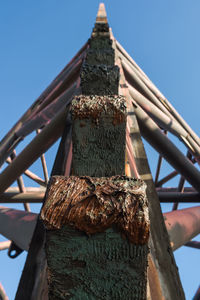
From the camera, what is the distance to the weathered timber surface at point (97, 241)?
1.06 m

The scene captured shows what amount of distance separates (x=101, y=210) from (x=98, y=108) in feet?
2.39

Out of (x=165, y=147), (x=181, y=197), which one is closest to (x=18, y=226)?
(x=165, y=147)

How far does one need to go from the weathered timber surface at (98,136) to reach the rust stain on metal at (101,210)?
41cm

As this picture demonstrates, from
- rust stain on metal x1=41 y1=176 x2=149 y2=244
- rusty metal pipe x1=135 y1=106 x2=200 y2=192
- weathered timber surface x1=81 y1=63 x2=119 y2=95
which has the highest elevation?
weathered timber surface x1=81 y1=63 x2=119 y2=95

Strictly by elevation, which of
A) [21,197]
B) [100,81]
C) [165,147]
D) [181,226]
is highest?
[100,81]

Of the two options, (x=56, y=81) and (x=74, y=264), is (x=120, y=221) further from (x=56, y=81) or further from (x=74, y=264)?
(x=56, y=81)

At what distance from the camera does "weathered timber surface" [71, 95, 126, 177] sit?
1.53 m

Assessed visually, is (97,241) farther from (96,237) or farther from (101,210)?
(101,210)

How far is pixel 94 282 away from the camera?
43.5 inches

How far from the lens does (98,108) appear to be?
1.64m

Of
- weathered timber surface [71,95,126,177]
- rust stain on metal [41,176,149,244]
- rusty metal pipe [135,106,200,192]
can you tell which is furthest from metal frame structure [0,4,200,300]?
rust stain on metal [41,176,149,244]

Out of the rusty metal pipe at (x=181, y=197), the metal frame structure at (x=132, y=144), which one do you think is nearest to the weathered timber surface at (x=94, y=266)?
the metal frame structure at (x=132, y=144)

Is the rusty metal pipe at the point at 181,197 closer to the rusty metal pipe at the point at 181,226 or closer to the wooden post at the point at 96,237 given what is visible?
the rusty metal pipe at the point at 181,226

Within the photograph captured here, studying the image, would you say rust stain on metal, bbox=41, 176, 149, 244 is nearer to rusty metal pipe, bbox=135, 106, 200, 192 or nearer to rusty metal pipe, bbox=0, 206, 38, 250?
rusty metal pipe, bbox=0, 206, 38, 250
